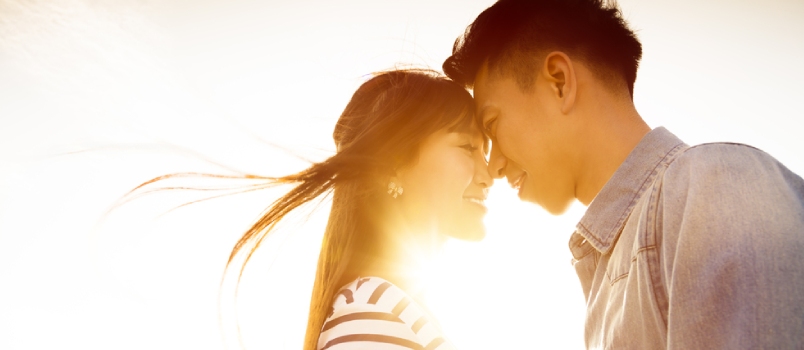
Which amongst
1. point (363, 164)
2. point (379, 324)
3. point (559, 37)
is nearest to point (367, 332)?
point (379, 324)

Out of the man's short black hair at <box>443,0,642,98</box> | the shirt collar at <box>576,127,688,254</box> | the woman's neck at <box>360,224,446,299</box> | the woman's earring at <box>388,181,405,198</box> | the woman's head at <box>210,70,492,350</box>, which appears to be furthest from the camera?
the woman's earring at <box>388,181,405,198</box>

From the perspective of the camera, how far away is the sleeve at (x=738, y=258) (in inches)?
38.8

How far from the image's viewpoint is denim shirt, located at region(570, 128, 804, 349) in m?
0.99

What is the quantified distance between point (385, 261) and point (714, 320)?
1809 millimetres

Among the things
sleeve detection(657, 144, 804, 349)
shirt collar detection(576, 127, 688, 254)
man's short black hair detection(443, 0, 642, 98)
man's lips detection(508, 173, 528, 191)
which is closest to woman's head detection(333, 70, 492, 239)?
man's lips detection(508, 173, 528, 191)

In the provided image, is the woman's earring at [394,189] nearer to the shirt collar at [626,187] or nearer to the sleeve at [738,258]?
the shirt collar at [626,187]

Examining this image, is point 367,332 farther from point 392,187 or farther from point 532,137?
point 532,137

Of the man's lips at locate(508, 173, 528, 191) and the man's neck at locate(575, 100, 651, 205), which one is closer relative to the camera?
the man's neck at locate(575, 100, 651, 205)

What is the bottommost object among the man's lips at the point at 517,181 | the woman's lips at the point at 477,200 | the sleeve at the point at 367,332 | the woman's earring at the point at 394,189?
the sleeve at the point at 367,332

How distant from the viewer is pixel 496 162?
9.61 ft

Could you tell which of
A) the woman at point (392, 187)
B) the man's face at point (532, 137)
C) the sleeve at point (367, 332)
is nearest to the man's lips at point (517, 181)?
the man's face at point (532, 137)

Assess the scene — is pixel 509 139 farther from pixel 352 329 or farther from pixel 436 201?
pixel 352 329

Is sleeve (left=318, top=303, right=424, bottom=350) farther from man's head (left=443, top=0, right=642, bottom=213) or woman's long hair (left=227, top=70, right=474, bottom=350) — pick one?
man's head (left=443, top=0, right=642, bottom=213)

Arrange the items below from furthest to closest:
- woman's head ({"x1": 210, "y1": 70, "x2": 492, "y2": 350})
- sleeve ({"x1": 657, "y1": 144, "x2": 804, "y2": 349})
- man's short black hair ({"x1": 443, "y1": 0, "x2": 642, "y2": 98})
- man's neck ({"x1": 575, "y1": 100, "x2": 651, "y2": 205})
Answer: woman's head ({"x1": 210, "y1": 70, "x2": 492, "y2": 350}), man's short black hair ({"x1": 443, "y1": 0, "x2": 642, "y2": 98}), man's neck ({"x1": 575, "y1": 100, "x2": 651, "y2": 205}), sleeve ({"x1": 657, "y1": 144, "x2": 804, "y2": 349})
